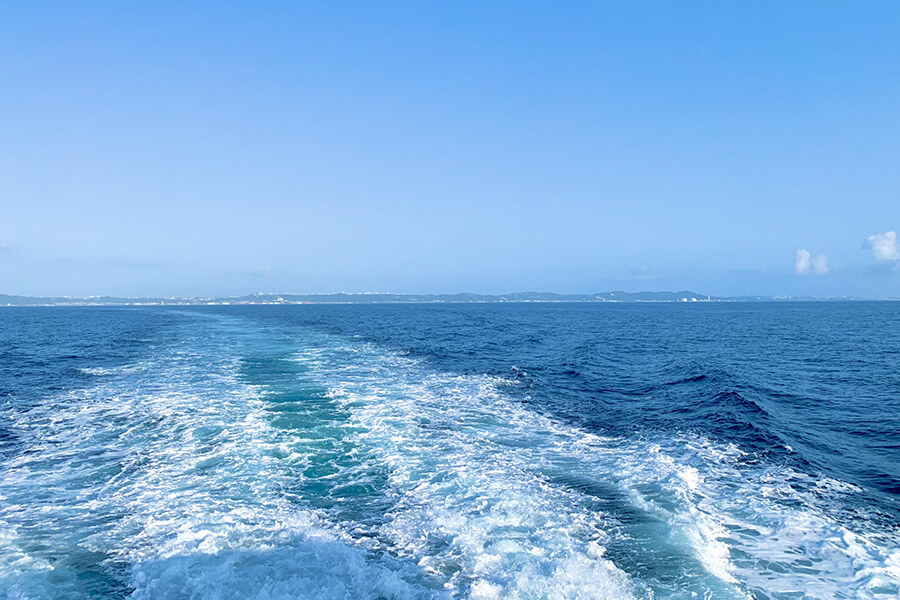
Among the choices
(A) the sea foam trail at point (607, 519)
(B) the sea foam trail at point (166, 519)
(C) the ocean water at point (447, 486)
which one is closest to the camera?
(B) the sea foam trail at point (166, 519)

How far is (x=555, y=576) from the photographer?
29.4 ft

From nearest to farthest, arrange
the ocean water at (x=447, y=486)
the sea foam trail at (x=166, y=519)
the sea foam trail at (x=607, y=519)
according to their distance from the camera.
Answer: the sea foam trail at (x=166, y=519) < the sea foam trail at (x=607, y=519) < the ocean water at (x=447, y=486)

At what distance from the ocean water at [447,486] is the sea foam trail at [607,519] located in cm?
6

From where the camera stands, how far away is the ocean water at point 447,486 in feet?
29.7

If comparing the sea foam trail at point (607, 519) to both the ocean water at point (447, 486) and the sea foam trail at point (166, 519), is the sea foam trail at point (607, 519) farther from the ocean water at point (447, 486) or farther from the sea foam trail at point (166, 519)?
the sea foam trail at point (166, 519)

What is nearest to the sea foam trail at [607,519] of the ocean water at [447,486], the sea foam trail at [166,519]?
the ocean water at [447,486]

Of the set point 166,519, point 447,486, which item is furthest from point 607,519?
point 166,519

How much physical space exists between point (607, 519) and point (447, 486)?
13.6 feet

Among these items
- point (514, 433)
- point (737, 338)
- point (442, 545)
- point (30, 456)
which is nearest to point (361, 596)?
point (442, 545)

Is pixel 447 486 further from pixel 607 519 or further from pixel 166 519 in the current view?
pixel 166 519

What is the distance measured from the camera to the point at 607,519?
1133 cm

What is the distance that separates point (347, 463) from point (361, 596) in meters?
6.64

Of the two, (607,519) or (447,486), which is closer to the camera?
(607,519)

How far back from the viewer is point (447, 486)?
43.4 ft
